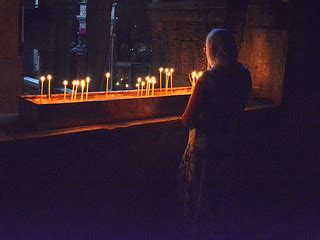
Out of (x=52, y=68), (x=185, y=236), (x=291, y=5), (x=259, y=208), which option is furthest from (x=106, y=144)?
(x=52, y=68)

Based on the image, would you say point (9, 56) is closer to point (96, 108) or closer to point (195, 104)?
point (96, 108)

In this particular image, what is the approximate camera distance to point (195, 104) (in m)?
3.72

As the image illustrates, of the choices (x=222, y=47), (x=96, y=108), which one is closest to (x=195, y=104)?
(x=222, y=47)

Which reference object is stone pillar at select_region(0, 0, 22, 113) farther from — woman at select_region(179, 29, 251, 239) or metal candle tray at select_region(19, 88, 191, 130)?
woman at select_region(179, 29, 251, 239)

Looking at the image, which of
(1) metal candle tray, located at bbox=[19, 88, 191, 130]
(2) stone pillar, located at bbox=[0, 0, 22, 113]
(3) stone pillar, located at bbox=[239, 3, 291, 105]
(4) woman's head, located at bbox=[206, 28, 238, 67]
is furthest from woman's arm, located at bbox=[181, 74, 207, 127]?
(3) stone pillar, located at bbox=[239, 3, 291, 105]

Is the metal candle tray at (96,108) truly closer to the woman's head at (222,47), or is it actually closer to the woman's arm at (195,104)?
the woman's arm at (195,104)

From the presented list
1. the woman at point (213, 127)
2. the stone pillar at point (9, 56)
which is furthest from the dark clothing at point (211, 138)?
the stone pillar at point (9, 56)

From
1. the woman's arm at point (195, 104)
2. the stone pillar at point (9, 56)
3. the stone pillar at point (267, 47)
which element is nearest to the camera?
the woman's arm at point (195, 104)

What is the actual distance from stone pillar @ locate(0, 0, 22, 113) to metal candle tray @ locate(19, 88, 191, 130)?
0.87m

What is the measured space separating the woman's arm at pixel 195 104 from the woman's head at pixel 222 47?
0.21 meters

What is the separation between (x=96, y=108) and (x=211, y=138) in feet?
3.73

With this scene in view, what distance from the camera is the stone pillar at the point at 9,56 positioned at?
504cm

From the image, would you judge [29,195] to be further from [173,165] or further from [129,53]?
[129,53]

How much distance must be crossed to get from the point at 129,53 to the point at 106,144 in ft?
16.8
